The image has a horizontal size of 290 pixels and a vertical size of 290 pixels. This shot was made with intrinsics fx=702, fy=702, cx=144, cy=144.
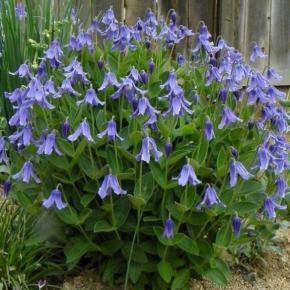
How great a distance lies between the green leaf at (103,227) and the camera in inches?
101

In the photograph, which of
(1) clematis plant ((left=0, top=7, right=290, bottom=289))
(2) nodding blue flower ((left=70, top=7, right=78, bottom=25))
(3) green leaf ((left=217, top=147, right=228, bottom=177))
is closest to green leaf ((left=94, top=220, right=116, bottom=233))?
(1) clematis plant ((left=0, top=7, right=290, bottom=289))

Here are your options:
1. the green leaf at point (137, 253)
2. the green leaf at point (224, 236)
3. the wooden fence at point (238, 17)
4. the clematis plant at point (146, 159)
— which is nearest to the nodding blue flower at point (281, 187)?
the clematis plant at point (146, 159)

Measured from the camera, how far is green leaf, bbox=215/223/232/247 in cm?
262

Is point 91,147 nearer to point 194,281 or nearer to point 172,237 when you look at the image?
point 172,237

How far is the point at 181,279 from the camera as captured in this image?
2.72 metres

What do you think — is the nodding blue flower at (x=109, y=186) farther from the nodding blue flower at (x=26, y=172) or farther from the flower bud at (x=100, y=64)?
the flower bud at (x=100, y=64)

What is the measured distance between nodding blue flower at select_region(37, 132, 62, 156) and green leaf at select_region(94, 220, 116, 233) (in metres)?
0.29

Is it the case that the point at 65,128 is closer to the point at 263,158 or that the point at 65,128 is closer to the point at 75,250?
the point at 75,250

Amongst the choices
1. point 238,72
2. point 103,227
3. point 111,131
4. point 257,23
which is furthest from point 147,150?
point 257,23

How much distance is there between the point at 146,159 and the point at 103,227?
348 millimetres

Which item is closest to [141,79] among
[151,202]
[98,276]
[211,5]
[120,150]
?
[120,150]

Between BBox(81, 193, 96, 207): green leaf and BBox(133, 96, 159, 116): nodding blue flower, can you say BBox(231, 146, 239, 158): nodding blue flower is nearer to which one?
BBox(133, 96, 159, 116): nodding blue flower

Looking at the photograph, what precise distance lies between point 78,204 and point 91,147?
0.23m

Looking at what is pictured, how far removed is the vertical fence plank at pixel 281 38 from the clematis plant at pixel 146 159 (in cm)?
226
